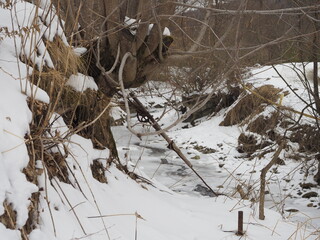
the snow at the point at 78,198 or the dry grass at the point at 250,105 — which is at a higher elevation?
the snow at the point at 78,198

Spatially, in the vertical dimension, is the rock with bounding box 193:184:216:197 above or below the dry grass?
below

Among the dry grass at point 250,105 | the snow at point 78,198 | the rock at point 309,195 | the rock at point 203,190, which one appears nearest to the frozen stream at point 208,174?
the rock at point 203,190

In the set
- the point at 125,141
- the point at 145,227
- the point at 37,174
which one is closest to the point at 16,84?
the point at 37,174

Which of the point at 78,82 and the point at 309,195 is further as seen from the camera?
the point at 309,195

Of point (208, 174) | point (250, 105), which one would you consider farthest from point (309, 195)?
point (250, 105)

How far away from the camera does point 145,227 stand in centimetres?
237

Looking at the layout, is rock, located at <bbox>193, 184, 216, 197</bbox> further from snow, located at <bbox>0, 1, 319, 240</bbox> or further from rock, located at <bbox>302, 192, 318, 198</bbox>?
snow, located at <bbox>0, 1, 319, 240</bbox>

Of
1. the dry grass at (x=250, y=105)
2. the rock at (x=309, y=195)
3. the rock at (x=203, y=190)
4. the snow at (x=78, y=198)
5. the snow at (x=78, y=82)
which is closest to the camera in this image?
the snow at (x=78, y=198)

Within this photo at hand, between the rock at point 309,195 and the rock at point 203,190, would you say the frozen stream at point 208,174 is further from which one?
the rock at point 309,195

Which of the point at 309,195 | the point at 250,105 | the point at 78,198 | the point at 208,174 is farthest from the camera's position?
the point at 250,105

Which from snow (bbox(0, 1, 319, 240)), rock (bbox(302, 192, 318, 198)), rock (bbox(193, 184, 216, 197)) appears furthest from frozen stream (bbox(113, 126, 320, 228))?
snow (bbox(0, 1, 319, 240))

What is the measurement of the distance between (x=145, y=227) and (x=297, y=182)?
649 centimetres

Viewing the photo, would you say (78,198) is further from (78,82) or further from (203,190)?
(203,190)

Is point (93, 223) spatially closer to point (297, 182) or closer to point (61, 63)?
point (61, 63)
